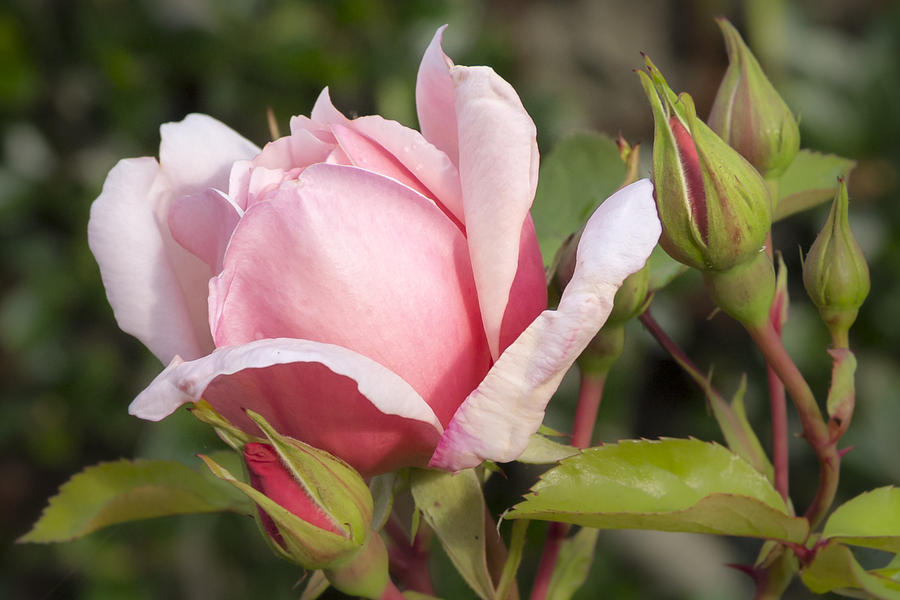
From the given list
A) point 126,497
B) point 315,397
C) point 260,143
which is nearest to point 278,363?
point 315,397

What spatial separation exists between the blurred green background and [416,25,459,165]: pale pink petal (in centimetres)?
92

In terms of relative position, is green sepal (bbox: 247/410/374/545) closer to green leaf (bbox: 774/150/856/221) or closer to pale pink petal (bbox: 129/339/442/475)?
pale pink petal (bbox: 129/339/442/475)

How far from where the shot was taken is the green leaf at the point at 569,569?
55 centimetres

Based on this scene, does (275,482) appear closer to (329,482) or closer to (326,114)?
(329,482)

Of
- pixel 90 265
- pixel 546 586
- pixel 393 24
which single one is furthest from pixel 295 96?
pixel 546 586

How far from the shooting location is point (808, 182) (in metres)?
0.65

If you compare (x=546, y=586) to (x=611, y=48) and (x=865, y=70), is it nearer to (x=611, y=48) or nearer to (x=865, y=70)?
(x=865, y=70)

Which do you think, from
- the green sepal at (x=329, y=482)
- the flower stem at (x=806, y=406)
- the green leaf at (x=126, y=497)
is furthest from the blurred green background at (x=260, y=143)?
the green sepal at (x=329, y=482)

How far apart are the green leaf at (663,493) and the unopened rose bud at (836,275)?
0.11 m

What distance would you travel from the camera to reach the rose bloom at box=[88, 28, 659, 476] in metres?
0.40

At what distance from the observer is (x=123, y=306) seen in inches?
19.8

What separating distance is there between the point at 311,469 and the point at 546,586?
21cm

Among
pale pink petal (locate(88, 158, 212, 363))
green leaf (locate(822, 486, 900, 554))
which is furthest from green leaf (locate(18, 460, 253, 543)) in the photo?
green leaf (locate(822, 486, 900, 554))

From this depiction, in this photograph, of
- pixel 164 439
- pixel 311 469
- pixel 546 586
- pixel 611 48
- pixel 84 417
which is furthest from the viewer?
pixel 611 48
